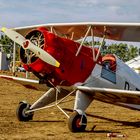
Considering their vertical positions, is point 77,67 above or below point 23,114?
above

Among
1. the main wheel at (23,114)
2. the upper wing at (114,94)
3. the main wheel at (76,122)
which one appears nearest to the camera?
the main wheel at (76,122)

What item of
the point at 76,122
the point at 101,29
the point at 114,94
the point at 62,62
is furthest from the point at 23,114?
the point at 101,29

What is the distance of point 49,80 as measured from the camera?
8.89 metres

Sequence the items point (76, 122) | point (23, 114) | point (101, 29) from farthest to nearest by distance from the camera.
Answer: point (23, 114)
point (101, 29)
point (76, 122)

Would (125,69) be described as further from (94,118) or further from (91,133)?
(91,133)

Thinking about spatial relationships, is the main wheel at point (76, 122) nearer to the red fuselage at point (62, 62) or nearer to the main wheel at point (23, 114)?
the red fuselage at point (62, 62)

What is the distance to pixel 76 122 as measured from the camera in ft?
28.0

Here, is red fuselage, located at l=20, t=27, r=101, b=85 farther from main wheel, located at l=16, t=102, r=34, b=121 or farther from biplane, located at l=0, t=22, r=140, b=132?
main wheel, located at l=16, t=102, r=34, b=121

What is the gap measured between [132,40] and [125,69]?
864 mm

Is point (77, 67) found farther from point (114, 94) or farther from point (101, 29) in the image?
point (101, 29)

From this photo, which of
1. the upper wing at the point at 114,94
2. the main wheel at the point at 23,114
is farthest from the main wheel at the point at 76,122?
the main wheel at the point at 23,114

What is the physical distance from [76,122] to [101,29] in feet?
8.84

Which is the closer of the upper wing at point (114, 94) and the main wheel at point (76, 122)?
the main wheel at point (76, 122)

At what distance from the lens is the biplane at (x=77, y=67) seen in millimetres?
8531
